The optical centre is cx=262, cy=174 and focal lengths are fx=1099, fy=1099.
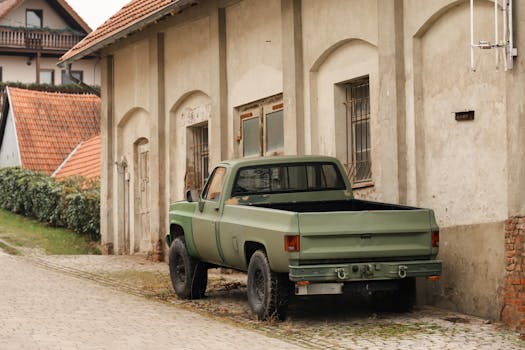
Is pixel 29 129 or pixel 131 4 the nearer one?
pixel 131 4

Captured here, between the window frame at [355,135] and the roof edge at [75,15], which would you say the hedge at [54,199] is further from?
the roof edge at [75,15]

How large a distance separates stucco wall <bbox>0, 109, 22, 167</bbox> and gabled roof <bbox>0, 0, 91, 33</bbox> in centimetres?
1743

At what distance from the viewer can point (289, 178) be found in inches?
561

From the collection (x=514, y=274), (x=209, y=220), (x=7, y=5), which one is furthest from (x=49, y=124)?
(x=514, y=274)

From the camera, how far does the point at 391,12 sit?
14.3 metres

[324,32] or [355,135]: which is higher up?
[324,32]

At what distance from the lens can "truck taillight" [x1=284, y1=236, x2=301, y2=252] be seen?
460 inches

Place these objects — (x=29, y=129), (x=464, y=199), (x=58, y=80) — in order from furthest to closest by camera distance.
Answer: (x=58, y=80)
(x=29, y=129)
(x=464, y=199)

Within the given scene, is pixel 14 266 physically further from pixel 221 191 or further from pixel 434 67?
pixel 434 67

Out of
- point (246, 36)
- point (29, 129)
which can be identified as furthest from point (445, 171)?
point (29, 129)

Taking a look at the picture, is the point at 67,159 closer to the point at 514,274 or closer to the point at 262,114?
the point at 262,114

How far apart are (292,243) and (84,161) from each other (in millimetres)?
28308

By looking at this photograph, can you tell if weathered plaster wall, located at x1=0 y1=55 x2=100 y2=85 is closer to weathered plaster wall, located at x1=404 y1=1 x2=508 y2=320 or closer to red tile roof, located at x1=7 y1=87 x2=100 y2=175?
red tile roof, located at x1=7 y1=87 x2=100 y2=175

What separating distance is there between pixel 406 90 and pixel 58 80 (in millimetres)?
48915
